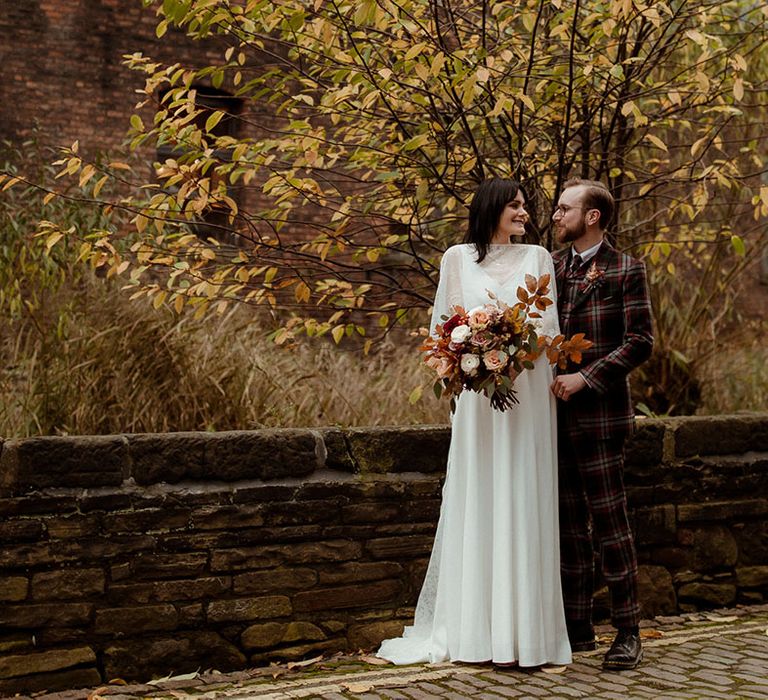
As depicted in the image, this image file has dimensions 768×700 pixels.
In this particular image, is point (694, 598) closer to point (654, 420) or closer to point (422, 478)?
point (654, 420)

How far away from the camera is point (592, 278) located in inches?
196

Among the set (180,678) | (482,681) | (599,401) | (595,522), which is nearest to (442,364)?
(599,401)

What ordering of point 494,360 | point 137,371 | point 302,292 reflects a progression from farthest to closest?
point 137,371
point 302,292
point 494,360

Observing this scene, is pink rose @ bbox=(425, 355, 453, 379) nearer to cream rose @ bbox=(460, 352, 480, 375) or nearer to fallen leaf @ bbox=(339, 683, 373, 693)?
cream rose @ bbox=(460, 352, 480, 375)

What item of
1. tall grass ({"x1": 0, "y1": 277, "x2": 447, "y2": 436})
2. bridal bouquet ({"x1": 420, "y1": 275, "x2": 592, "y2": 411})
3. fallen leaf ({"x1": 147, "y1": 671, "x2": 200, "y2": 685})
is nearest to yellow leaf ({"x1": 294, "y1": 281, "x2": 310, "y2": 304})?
tall grass ({"x1": 0, "y1": 277, "x2": 447, "y2": 436})

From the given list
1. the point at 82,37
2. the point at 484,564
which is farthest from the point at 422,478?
the point at 82,37

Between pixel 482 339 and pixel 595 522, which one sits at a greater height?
pixel 482 339

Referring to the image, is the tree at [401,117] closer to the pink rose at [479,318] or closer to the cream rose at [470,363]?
the pink rose at [479,318]

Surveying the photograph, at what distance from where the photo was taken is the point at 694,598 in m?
6.28

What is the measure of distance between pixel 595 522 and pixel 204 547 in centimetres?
180

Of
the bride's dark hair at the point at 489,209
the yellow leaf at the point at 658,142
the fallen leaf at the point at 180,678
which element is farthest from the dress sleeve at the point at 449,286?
the fallen leaf at the point at 180,678

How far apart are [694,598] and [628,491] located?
78cm

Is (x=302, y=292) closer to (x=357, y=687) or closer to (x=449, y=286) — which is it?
(x=449, y=286)

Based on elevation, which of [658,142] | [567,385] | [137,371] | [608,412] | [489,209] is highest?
[658,142]
